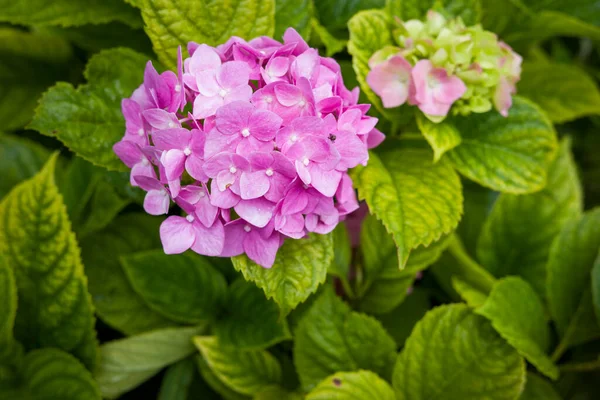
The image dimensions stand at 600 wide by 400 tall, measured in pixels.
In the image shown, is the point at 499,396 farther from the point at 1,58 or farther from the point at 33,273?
the point at 1,58

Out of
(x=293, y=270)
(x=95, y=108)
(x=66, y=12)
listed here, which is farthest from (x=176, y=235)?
(x=66, y=12)

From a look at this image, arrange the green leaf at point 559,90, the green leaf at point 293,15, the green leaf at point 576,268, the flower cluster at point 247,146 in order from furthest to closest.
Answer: the green leaf at point 559,90 < the green leaf at point 576,268 < the green leaf at point 293,15 < the flower cluster at point 247,146

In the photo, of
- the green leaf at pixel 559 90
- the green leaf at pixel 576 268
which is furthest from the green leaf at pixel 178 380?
the green leaf at pixel 559 90

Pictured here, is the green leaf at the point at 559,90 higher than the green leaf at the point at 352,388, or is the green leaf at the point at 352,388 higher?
the green leaf at the point at 559,90

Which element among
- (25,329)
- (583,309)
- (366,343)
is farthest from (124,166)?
(583,309)

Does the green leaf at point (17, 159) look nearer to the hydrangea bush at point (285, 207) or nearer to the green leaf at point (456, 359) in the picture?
the hydrangea bush at point (285, 207)

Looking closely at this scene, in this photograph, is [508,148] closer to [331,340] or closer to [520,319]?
[520,319]
